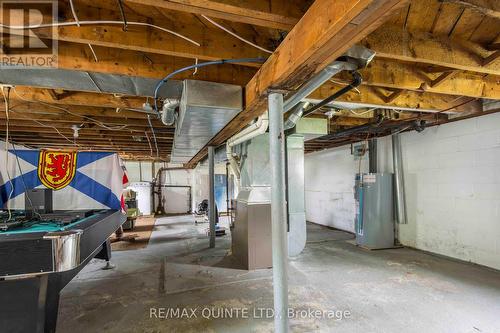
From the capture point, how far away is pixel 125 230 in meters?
6.53

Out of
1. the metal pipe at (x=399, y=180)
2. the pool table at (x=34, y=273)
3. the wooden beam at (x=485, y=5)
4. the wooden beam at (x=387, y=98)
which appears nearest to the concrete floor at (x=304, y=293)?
the metal pipe at (x=399, y=180)

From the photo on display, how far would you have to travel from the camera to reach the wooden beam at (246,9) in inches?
52.8

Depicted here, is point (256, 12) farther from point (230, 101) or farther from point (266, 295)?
point (266, 295)

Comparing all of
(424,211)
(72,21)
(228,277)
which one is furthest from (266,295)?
(424,211)

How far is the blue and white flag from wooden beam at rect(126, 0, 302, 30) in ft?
6.82

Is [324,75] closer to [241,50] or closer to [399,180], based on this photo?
[241,50]

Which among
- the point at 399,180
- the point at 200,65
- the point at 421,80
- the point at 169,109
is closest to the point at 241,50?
the point at 200,65

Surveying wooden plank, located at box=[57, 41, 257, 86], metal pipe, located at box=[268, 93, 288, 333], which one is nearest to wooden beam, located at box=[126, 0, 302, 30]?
metal pipe, located at box=[268, 93, 288, 333]

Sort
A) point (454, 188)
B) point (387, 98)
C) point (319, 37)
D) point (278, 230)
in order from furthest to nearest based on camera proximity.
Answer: point (454, 188) < point (387, 98) < point (278, 230) < point (319, 37)

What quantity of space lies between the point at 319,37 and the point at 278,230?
1.18 m

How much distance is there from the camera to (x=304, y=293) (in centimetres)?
281

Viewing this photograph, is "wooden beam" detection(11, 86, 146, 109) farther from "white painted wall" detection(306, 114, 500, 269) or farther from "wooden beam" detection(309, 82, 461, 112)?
"white painted wall" detection(306, 114, 500, 269)

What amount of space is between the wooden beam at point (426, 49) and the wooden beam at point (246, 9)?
64 cm

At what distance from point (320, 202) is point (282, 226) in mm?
5782
